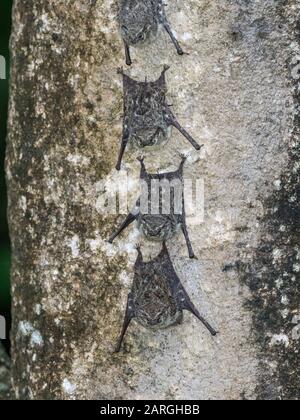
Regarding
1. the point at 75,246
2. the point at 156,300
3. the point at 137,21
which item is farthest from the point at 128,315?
the point at 137,21

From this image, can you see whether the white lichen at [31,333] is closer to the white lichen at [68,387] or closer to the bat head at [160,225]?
the white lichen at [68,387]

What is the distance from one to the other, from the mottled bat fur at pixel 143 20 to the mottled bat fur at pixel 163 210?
0.90ft

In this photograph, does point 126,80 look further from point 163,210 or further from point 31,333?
point 31,333

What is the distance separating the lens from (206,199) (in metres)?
2.29

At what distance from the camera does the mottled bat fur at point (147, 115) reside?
2285mm

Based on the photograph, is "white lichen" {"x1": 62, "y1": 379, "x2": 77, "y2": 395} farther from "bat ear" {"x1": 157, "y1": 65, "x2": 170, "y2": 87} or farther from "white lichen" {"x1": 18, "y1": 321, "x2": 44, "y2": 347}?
"bat ear" {"x1": 157, "y1": 65, "x2": 170, "y2": 87}

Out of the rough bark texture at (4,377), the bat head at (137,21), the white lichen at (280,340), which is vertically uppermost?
the bat head at (137,21)

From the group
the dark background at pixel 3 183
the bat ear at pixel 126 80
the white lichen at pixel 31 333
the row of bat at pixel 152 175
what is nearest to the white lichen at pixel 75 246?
the row of bat at pixel 152 175

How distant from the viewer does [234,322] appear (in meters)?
2.32

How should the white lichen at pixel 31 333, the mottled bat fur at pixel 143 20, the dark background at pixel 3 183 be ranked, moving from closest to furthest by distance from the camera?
1. the mottled bat fur at pixel 143 20
2. the white lichen at pixel 31 333
3. the dark background at pixel 3 183

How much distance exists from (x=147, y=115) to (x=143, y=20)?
21 cm

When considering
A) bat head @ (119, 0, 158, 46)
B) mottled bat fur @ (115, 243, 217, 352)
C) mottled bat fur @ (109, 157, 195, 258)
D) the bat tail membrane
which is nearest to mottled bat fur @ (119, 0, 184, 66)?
bat head @ (119, 0, 158, 46)

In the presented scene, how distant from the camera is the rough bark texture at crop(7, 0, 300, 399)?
227 cm
